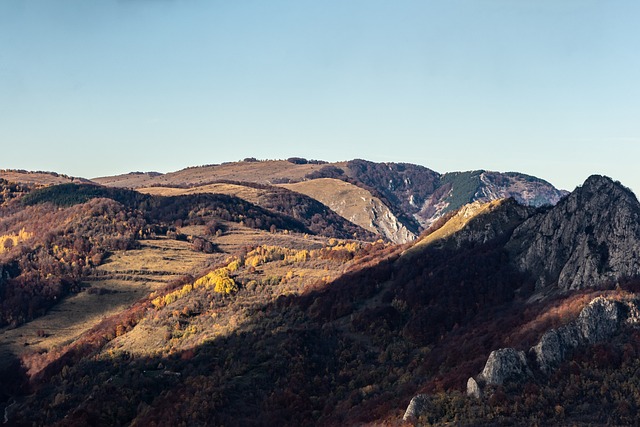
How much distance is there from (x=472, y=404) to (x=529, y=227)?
279 feet

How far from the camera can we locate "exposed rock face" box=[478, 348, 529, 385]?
3819 inches

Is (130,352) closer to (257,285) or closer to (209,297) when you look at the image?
(209,297)

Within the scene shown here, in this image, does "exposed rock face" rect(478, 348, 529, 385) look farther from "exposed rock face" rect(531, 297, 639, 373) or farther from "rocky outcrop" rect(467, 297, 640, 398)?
"exposed rock face" rect(531, 297, 639, 373)

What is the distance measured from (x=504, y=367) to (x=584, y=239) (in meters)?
57.0

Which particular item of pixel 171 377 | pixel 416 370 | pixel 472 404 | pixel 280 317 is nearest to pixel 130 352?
pixel 171 377

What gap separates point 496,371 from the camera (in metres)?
97.4

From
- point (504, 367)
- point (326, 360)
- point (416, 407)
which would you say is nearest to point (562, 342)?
point (504, 367)

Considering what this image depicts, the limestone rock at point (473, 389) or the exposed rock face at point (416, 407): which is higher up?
the limestone rock at point (473, 389)

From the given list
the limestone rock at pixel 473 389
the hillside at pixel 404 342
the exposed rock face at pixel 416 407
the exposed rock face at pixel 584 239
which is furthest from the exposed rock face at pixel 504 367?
the exposed rock face at pixel 584 239

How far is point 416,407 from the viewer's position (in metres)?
→ 94.6

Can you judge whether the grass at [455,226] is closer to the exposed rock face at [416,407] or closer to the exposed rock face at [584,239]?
the exposed rock face at [584,239]

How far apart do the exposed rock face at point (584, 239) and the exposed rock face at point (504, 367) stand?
36.5m

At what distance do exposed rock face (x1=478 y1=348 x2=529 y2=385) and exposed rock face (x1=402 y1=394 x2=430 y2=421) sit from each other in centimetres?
969

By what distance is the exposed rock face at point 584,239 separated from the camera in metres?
131
